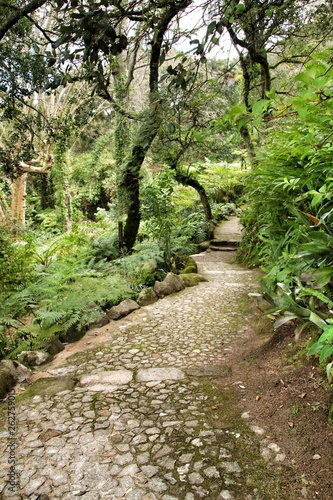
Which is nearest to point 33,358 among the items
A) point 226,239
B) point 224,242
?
point 224,242

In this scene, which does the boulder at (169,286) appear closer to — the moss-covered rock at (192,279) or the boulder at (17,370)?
the moss-covered rock at (192,279)

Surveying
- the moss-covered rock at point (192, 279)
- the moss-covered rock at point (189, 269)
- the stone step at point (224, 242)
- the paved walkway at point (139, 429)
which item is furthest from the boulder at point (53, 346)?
the stone step at point (224, 242)

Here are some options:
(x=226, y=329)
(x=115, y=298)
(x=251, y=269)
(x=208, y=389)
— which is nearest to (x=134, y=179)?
(x=115, y=298)

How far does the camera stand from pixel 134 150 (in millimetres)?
5789

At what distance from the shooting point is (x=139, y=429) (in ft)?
7.20

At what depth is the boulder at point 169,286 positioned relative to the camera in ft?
17.4

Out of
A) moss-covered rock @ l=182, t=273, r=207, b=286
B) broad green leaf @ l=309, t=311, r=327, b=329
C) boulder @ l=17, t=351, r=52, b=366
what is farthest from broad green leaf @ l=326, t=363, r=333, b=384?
moss-covered rock @ l=182, t=273, r=207, b=286

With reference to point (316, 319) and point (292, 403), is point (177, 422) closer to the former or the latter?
point (292, 403)

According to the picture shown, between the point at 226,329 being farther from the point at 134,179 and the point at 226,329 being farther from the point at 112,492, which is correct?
the point at 134,179

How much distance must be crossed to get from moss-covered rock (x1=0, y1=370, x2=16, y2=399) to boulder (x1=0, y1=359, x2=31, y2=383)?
6 centimetres

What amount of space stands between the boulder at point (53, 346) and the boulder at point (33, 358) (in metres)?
0.15

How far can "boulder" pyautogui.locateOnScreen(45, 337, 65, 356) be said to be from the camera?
3.55 metres

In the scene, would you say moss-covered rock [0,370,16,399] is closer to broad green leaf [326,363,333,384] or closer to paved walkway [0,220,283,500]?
paved walkway [0,220,283,500]

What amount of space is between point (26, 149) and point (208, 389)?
10.1ft
